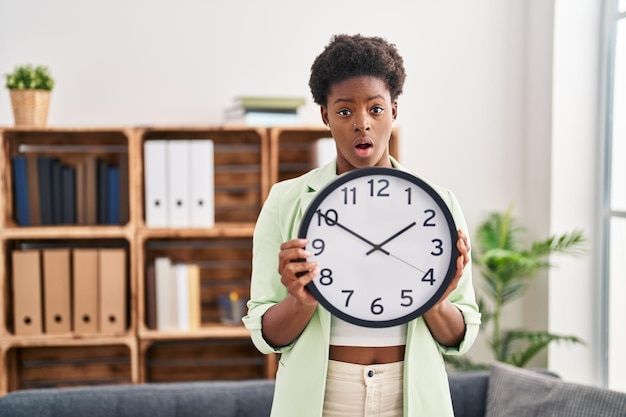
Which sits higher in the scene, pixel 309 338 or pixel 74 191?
pixel 74 191

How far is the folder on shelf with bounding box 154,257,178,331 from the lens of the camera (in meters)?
3.07

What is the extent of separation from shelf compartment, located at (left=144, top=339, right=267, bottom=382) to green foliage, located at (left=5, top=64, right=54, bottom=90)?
4.08 feet

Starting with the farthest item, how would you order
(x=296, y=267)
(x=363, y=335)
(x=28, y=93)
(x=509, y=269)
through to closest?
1. (x=509, y=269)
2. (x=28, y=93)
3. (x=363, y=335)
4. (x=296, y=267)

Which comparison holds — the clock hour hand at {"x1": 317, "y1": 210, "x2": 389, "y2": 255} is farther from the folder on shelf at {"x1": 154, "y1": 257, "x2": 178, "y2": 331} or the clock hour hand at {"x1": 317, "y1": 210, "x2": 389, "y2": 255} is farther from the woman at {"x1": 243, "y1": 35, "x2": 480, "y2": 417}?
the folder on shelf at {"x1": 154, "y1": 257, "x2": 178, "y2": 331}

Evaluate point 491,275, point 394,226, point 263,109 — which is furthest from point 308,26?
point 394,226

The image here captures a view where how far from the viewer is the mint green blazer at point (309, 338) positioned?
112cm

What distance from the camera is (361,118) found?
108 centimetres

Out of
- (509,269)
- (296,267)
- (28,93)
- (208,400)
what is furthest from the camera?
(509,269)

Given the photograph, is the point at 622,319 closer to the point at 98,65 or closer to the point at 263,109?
the point at 263,109

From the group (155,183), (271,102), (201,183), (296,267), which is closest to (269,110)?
(271,102)

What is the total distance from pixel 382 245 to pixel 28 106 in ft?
7.59

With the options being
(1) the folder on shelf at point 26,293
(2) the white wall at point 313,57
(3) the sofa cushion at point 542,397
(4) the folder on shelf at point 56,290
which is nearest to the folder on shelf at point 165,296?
(4) the folder on shelf at point 56,290

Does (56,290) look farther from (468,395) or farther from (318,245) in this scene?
(318,245)

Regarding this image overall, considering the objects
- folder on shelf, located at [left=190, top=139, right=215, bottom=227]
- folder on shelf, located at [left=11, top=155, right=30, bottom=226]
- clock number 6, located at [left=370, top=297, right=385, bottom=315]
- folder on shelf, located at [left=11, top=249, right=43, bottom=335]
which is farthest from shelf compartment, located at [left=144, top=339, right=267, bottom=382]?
clock number 6, located at [left=370, top=297, right=385, bottom=315]
